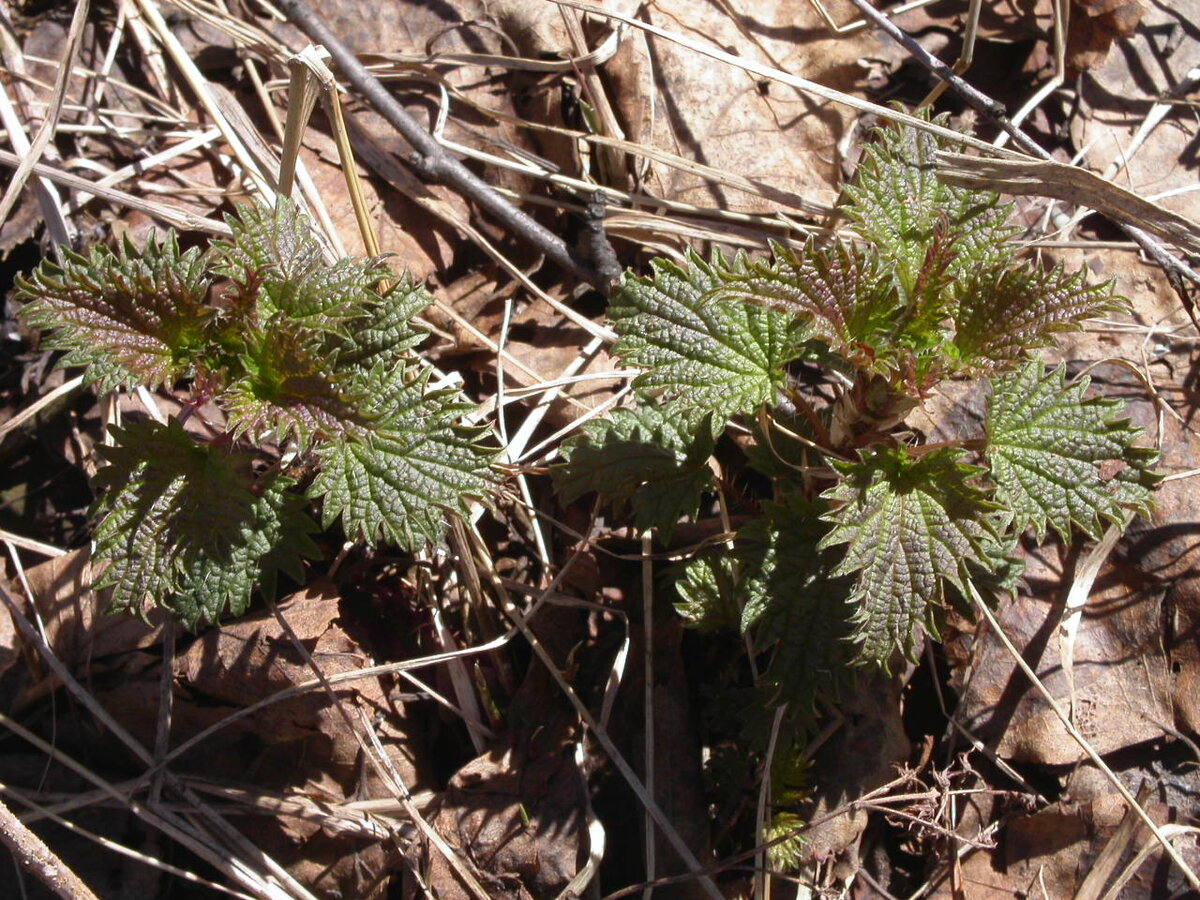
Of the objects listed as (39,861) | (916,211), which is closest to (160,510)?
(39,861)

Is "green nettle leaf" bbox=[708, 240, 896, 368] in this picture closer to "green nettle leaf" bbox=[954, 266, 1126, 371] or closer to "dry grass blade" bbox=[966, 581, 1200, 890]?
"green nettle leaf" bbox=[954, 266, 1126, 371]

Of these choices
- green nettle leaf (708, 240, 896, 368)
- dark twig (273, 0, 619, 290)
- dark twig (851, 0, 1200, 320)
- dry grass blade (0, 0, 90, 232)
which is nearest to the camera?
green nettle leaf (708, 240, 896, 368)

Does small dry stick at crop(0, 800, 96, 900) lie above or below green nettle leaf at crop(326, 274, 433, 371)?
below

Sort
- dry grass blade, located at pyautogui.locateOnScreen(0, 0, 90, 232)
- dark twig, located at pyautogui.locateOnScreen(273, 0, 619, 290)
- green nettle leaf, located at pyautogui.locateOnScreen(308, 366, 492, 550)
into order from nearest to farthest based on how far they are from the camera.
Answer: green nettle leaf, located at pyautogui.locateOnScreen(308, 366, 492, 550) < dry grass blade, located at pyautogui.locateOnScreen(0, 0, 90, 232) < dark twig, located at pyautogui.locateOnScreen(273, 0, 619, 290)

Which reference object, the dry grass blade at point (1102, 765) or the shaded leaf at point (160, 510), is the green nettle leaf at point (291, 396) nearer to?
the shaded leaf at point (160, 510)

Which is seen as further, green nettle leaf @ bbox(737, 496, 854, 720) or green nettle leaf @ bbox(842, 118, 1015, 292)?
green nettle leaf @ bbox(737, 496, 854, 720)

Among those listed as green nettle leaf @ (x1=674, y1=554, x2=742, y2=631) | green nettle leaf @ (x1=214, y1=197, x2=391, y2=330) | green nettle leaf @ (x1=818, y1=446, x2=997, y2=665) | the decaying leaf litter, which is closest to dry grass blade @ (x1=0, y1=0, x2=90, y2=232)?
the decaying leaf litter

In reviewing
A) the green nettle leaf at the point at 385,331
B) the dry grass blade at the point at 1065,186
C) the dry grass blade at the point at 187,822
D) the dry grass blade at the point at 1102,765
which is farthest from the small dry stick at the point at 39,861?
the dry grass blade at the point at 1065,186

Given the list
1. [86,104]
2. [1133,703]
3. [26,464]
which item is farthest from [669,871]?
[86,104]
